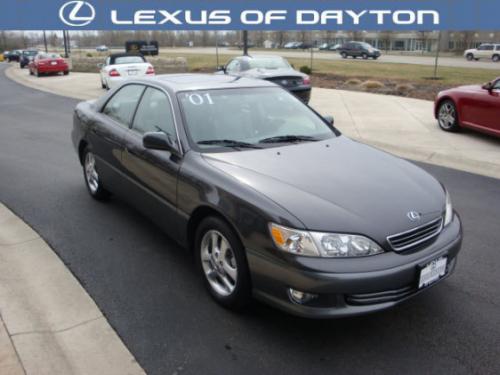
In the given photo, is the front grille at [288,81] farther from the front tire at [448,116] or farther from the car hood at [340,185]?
the car hood at [340,185]

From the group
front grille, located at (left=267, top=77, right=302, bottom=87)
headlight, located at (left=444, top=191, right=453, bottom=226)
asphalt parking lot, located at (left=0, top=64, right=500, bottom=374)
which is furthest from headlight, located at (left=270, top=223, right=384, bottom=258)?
front grille, located at (left=267, top=77, right=302, bottom=87)

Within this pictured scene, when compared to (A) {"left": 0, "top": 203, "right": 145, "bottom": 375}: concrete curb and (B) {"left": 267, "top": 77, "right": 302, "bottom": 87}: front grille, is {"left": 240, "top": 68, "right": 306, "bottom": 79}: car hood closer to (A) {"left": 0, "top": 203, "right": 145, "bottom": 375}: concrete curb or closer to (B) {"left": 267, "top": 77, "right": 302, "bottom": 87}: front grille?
(B) {"left": 267, "top": 77, "right": 302, "bottom": 87}: front grille

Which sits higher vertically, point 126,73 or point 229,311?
point 126,73

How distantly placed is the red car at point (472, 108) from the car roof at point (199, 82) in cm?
559

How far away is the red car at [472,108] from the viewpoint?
8.62 meters

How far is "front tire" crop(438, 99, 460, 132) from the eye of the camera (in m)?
Result: 9.73

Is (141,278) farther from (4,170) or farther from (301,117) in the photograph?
(4,170)

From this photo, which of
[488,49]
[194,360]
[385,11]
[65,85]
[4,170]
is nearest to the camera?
[194,360]

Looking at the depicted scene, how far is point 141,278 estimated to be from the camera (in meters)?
3.93

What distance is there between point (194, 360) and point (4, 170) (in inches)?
225

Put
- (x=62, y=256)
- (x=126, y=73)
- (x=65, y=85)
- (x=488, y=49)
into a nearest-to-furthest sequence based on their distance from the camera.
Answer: (x=62, y=256) → (x=126, y=73) → (x=65, y=85) → (x=488, y=49)

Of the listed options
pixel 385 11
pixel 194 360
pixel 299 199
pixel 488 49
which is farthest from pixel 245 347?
pixel 488 49

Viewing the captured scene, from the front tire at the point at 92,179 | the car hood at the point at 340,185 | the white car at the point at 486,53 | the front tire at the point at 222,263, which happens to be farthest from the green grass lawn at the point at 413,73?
the white car at the point at 486,53

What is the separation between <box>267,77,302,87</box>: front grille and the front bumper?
10166 mm
